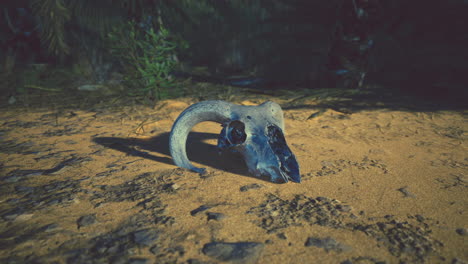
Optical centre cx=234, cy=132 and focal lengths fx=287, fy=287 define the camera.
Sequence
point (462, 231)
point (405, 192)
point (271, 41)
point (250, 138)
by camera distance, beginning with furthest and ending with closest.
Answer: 1. point (271, 41)
2. point (250, 138)
3. point (405, 192)
4. point (462, 231)

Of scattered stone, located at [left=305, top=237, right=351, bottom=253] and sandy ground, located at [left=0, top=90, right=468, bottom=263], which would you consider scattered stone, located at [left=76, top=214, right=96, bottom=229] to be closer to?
sandy ground, located at [left=0, top=90, right=468, bottom=263]

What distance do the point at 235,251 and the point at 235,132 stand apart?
113cm

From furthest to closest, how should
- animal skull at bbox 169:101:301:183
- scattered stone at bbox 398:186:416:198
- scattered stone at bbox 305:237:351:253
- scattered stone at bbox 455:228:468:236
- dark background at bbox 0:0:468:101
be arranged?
dark background at bbox 0:0:468:101
animal skull at bbox 169:101:301:183
scattered stone at bbox 398:186:416:198
scattered stone at bbox 455:228:468:236
scattered stone at bbox 305:237:351:253

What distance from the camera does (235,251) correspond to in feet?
4.67

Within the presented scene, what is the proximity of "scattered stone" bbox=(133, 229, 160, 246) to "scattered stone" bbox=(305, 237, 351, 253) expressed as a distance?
796 mm

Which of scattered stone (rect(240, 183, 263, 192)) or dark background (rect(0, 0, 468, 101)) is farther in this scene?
dark background (rect(0, 0, 468, 101))

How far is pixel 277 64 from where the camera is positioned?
7.01 metres

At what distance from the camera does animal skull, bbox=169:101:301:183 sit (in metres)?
2.13

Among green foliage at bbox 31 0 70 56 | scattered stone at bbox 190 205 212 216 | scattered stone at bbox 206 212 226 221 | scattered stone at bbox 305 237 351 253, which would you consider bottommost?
scattered stone at bbox 305 237 351 253

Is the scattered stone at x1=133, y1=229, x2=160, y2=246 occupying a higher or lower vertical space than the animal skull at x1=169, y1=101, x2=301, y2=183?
lower

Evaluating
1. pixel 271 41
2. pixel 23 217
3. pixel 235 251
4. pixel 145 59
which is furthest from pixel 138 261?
pixel 271 41

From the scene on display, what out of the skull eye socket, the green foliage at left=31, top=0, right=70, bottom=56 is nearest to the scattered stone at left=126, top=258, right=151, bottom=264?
the skull eye socket

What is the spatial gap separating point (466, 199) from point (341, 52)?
12.7 ft

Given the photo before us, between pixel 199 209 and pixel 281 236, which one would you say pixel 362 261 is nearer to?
pixel 281 236
